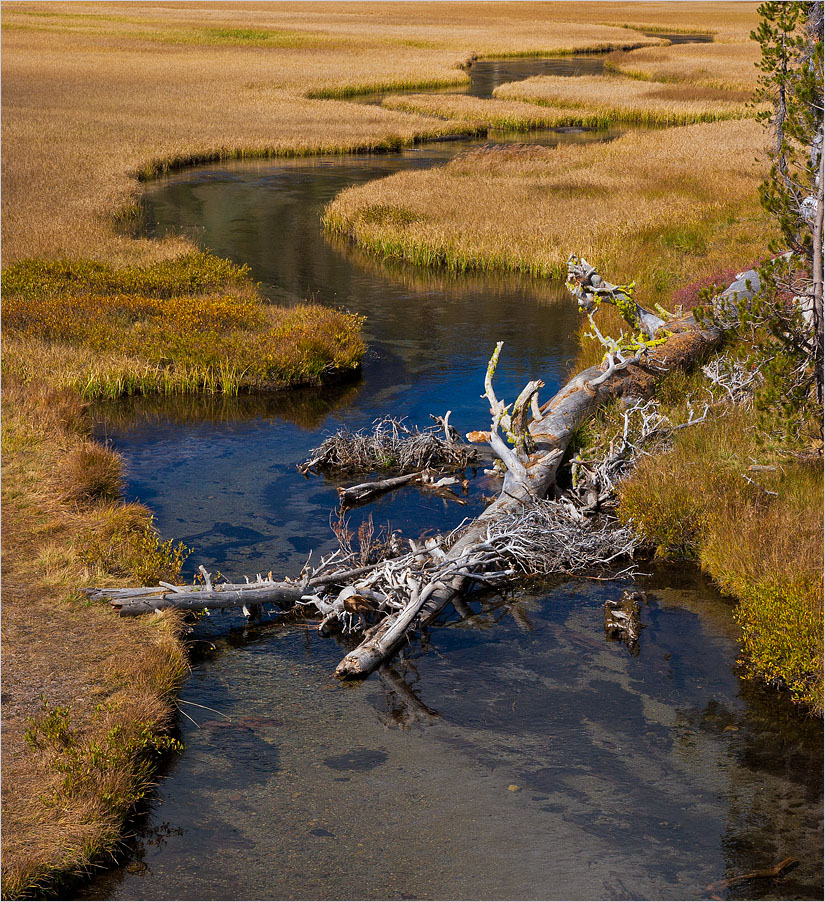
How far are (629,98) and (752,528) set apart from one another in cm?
5227

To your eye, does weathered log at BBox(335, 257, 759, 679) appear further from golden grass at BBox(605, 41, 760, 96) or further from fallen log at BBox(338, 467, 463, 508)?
golden grass at BBox(605, 41, 760, 96)

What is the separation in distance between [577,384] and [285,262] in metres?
14.3

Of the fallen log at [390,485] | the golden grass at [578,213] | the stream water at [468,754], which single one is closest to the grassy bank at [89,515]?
the stream water at [468,754]

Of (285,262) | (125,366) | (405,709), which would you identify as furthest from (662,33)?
(405,709)

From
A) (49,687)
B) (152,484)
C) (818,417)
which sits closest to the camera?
(49,687)

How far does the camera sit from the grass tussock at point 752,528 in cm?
910

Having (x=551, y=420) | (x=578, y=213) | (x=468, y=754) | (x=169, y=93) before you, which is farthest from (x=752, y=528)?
(x=169, y=93)

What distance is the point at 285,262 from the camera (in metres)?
27.3

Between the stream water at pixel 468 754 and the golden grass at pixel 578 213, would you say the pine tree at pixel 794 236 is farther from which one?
the golden grass at pixel 578 213

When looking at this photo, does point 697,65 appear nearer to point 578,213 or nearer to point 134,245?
point 578,213

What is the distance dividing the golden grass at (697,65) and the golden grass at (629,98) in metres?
3.13

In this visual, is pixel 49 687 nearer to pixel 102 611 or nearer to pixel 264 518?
pixel 102 611

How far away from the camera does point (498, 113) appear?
52188 mm

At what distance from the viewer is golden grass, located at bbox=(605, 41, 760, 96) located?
6606 centimetres
